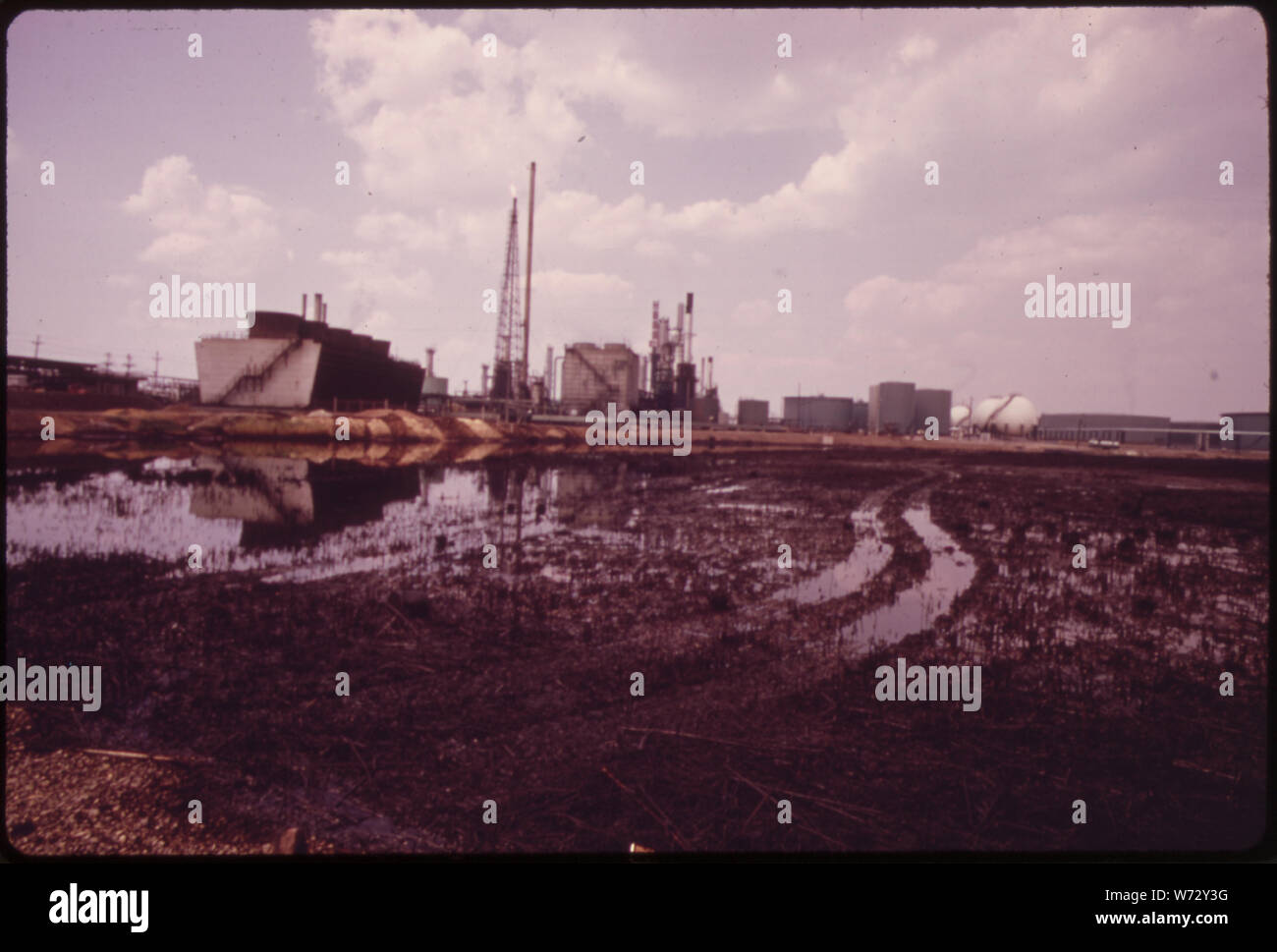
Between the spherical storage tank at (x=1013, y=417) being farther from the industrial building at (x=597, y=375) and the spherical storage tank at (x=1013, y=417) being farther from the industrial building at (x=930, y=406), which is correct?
the industrial building at (x=597, y=375)

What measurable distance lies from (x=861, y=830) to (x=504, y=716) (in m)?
2.66

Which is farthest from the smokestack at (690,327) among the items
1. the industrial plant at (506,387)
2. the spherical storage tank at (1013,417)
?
the spherical storage tank at (1013,417)

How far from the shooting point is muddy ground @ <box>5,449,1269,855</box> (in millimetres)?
3643

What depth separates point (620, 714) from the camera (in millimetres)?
4984

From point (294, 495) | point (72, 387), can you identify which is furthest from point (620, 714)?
point (72, 387)

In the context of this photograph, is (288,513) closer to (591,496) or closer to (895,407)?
(591,496)

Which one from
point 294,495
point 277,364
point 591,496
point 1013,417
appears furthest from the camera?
point 1013,417

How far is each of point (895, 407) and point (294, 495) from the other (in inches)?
3320

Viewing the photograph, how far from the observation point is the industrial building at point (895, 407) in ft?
284

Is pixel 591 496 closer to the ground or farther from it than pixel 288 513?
farther from it

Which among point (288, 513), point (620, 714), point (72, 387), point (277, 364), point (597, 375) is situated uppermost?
point (597, 375)

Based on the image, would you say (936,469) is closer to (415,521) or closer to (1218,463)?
(1218,463)

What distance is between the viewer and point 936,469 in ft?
108
